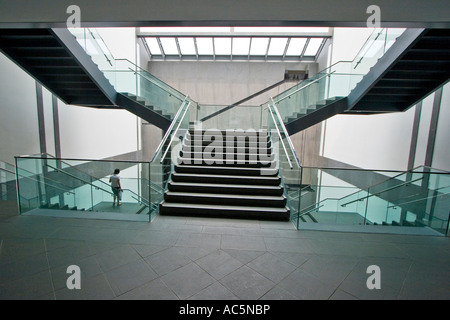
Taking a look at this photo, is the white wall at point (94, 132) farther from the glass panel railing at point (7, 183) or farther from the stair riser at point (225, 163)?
the stair riser at point (225, 163)

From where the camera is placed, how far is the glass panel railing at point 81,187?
144 inches

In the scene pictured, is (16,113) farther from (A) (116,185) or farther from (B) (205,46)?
(B) (205,46)

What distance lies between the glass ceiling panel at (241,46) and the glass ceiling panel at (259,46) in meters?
0.28

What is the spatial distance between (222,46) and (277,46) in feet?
10.3

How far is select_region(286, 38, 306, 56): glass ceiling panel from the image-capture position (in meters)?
11.6

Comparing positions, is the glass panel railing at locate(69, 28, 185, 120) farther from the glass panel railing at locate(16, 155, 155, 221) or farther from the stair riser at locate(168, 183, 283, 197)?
the stair riser at locate(168, 183, 283, 197)

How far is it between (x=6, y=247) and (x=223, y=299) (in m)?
2.86

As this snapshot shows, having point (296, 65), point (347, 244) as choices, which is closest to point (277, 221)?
point (347, 244)

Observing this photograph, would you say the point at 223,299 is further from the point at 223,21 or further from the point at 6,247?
the point at 223,21

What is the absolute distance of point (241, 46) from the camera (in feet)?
39.3

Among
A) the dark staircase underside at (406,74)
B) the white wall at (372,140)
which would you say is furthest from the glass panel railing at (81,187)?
the white wall at (372,140)

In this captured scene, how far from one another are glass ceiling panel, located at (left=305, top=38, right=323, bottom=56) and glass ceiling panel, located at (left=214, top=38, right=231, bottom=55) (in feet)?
14.9
